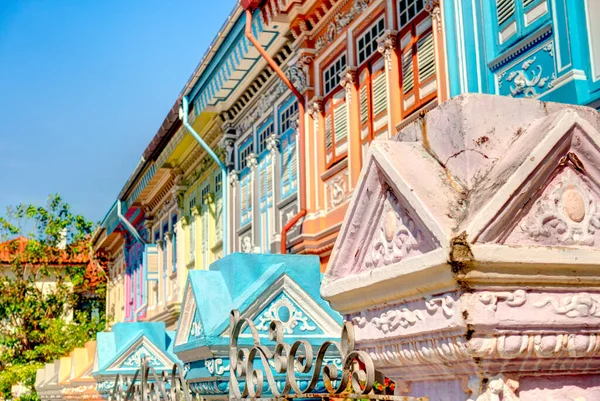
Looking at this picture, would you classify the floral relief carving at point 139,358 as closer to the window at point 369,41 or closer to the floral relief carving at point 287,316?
the floral relief carving at point 287,316

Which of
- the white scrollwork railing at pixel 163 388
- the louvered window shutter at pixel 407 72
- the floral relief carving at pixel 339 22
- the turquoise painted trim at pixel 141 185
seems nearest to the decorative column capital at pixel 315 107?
the floral relief carving at pixel 339 22

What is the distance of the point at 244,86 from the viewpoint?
1412cm

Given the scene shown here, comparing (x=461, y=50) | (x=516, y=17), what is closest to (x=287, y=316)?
(x=516, y=17)

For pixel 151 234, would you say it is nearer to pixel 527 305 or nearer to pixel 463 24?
pixel 463 24

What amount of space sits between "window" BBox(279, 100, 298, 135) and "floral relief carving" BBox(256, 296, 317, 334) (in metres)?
8.23

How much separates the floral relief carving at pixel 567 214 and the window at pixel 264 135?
37.8ft

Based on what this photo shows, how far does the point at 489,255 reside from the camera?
1.71 metres

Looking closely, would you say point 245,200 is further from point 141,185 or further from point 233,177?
point 141,185

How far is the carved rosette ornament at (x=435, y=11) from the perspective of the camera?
843 cm

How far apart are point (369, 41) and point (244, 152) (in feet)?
16.9

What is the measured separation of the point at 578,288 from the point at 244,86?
12.6m

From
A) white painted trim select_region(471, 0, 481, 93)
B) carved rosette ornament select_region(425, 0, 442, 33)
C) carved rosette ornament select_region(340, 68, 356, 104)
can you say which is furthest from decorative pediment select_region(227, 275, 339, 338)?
carved rosette ornament select_region(340, 68, 356, 104)

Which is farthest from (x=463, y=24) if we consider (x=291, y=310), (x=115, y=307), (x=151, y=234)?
(x=115, y=307)

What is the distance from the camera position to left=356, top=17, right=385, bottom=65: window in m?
9.96
